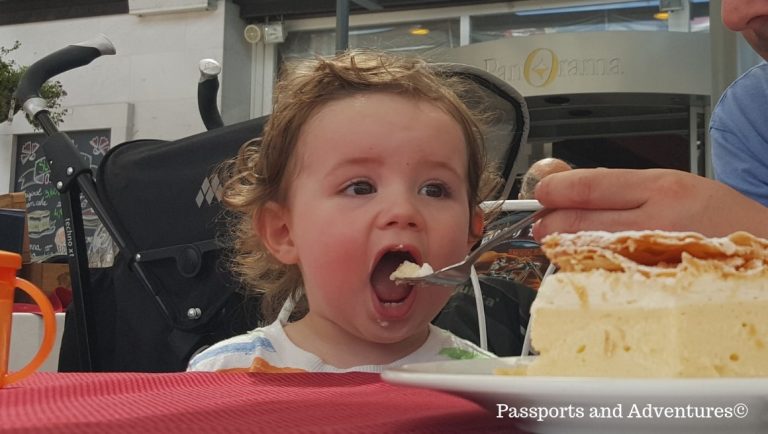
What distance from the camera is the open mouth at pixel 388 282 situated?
41.7 inches

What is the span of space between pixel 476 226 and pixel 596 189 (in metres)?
0.66

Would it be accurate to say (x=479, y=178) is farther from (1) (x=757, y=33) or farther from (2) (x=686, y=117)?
(2) (x=686, y=117)

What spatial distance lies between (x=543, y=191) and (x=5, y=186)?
7.01m

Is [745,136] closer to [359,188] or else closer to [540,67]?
[359,188]

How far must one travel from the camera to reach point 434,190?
112 centimetres

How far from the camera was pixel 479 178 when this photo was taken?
1.36 meters

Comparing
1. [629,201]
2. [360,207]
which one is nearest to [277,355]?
[360,207]

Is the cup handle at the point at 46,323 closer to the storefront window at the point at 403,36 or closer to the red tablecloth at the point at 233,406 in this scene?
the red tablecloth at the point at 233,406

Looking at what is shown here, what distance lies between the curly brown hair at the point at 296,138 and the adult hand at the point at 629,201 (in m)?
0.54

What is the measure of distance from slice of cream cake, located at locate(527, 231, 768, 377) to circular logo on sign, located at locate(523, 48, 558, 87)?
5.42 meters

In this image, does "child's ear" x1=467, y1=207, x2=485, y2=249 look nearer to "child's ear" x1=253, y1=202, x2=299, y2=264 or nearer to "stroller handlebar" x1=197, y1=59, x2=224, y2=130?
"child's ear" x1=253, y1=202, x2=299, y2=264

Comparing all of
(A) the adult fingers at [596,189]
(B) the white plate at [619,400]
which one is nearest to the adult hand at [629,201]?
(A) the adult fingers at [596,189]

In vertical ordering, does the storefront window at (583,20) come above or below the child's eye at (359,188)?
above

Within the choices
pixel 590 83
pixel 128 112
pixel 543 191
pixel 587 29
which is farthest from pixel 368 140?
pixel 128 112
